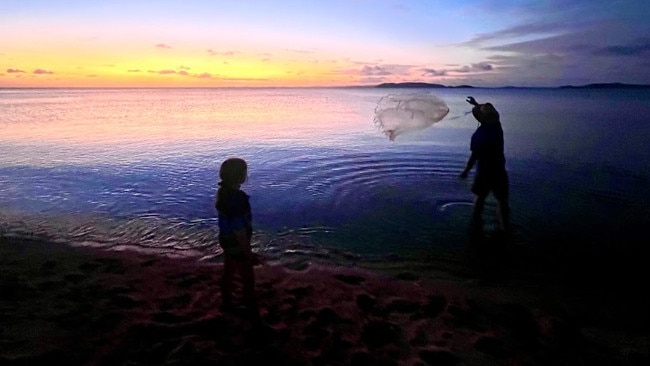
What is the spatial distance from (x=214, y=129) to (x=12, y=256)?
2693cm

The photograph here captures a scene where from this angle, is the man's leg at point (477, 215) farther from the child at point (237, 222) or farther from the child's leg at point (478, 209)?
the child at point (237, 222)

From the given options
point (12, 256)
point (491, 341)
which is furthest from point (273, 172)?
point (491, 341)

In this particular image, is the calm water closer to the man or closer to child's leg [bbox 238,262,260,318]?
the man

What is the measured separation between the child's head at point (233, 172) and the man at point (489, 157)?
500 cm

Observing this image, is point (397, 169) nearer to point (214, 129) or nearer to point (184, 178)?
point (184, 178)

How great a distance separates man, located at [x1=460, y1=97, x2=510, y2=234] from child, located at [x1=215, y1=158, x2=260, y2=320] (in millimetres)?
4988

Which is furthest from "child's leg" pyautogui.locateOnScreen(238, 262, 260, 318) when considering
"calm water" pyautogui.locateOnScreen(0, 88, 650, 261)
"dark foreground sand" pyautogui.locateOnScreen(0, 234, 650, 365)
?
"calm water" pyautogui.locateOnScreen(0, 88, 650, 261)

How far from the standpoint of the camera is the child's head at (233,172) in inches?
196

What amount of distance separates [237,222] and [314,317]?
5.32 ft

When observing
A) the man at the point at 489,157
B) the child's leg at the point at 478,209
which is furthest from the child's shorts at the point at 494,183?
the child's leg at the point at 478,209

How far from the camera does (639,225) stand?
975 centimetres

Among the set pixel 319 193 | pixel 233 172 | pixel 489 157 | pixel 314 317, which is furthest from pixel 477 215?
pixel 233 172

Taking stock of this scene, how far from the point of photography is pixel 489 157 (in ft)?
28.0

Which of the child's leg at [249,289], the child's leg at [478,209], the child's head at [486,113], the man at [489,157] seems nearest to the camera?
the child's leg at [249,289]
